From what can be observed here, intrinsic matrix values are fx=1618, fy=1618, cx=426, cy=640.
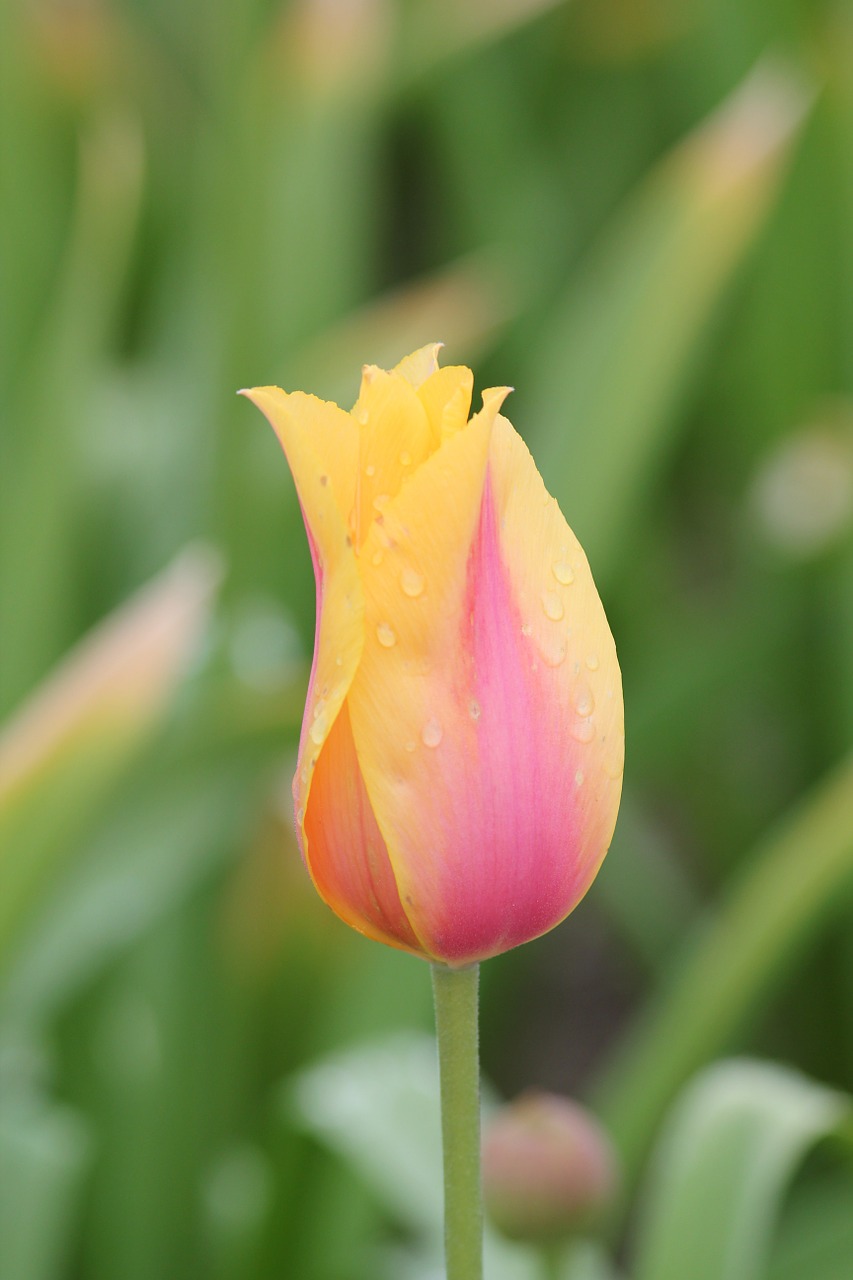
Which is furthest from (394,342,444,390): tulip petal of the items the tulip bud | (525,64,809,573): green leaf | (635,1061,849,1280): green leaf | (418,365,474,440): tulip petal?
(525,64,809,573): green leaf

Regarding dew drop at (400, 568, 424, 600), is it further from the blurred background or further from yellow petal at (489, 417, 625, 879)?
the blurred background

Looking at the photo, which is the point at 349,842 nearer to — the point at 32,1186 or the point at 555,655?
the point at 555,655

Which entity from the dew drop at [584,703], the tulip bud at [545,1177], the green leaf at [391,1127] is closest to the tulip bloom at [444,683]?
the dew drop at [584,703]

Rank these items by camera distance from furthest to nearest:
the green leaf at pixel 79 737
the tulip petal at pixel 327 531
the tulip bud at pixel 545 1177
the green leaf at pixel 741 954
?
the green leaf at pixel 741 954, the green leaf at pixel 79 737, the tulip bud at pixel 545 1177, the tulip petal at pixel 327 531

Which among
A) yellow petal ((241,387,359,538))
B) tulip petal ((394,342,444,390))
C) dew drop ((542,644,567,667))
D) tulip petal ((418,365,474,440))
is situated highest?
tulip petal ((394,342,444,390))

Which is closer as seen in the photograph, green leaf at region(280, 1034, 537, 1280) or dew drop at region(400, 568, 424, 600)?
dew drop at region(400, 568, 424, 600)

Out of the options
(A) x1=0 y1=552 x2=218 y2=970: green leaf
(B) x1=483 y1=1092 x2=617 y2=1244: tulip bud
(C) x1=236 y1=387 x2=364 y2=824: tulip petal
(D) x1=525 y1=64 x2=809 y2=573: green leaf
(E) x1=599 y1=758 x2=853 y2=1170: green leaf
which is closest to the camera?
(C) x1=236 y1=387 x2=364 y2=824: tulip petal

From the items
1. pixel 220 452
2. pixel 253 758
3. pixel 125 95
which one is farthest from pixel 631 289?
pixel 125 95

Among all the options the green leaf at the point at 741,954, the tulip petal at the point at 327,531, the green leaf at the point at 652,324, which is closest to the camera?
the tulip petal at the point at 327,531

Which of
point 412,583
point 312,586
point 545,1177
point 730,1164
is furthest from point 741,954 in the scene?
point 412,583

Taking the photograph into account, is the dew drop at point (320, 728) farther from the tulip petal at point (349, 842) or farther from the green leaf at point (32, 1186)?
the green leaf at point (32, 1186)
